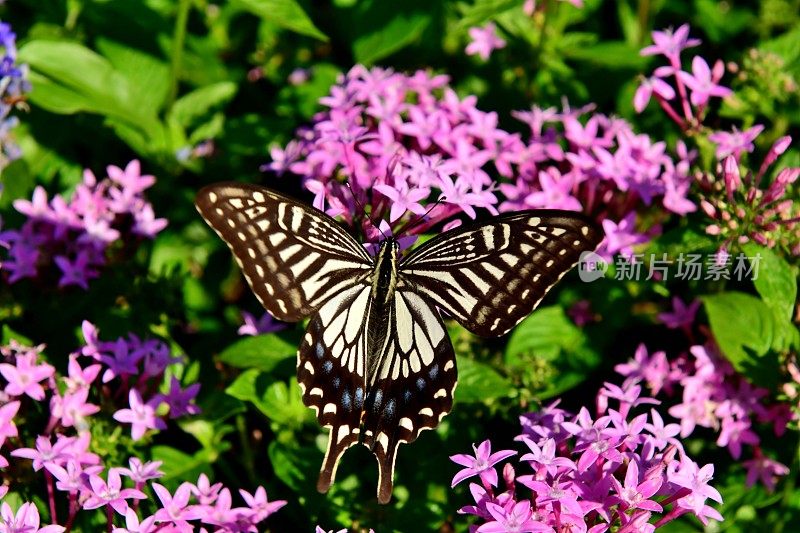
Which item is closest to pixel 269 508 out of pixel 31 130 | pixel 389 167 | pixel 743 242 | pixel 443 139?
pixel 389 167

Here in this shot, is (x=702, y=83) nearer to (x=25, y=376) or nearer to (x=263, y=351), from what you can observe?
(x=263, y=351)

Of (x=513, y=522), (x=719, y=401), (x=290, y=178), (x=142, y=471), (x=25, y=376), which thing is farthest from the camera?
(x=290, y=178)

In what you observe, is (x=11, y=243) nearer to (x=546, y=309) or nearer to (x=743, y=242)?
(x=546, y=309)

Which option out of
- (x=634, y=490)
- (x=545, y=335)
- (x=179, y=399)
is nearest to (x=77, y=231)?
(x=179, y=399)

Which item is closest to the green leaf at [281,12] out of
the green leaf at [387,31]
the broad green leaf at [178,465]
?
the green leaf at [387,31]

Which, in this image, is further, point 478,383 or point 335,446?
point 478,383
